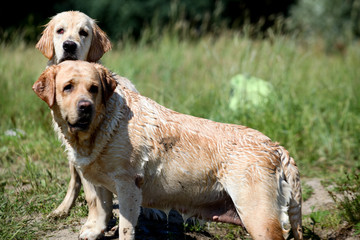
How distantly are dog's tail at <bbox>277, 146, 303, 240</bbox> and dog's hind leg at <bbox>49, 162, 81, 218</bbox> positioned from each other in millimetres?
2141

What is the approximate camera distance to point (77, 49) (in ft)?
13.5

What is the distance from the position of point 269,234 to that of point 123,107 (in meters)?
1.57

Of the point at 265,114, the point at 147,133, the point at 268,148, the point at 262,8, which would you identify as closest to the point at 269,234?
the point at 268,148

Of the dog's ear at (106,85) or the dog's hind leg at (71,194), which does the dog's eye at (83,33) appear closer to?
the dog's ear at (106,85)

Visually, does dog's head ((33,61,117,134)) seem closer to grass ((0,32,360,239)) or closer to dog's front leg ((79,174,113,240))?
dog's front leg ((79,174,113,240))

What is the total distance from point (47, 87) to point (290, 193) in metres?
2.18

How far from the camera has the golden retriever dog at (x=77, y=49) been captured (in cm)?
402

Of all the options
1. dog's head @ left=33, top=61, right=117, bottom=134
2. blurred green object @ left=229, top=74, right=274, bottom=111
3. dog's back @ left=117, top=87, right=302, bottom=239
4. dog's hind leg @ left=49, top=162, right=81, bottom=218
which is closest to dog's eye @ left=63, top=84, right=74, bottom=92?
dog's head @ left=33, top=61, right=117, bottom=134

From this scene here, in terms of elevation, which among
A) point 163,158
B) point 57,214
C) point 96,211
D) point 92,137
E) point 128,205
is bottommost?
point 57,214

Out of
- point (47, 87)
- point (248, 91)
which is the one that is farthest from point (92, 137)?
point (248, 91)

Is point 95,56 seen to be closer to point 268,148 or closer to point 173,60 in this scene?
point 268,148

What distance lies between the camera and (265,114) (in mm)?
6828

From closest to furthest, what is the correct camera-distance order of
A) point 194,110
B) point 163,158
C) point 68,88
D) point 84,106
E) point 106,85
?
point 84,106 → point 68,88 → point 106,85 → point 163,158 → point 194,110

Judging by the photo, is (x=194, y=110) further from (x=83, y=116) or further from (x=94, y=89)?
(x=83, y=116)
